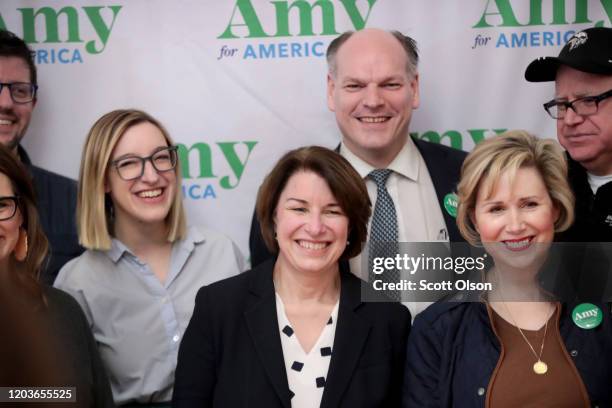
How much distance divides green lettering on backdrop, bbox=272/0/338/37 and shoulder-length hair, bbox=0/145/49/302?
1.47 meters

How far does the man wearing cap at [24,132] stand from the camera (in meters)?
3.23

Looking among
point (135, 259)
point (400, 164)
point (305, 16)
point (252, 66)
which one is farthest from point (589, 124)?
point (135, 259)

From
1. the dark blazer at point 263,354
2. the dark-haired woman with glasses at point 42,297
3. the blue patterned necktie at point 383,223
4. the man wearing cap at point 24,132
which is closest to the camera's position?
the dark-haired woman with glasses at point 42,297

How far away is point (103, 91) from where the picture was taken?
11.8 ft

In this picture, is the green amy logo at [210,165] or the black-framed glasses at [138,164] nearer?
the black-framed glasses at [138,164]

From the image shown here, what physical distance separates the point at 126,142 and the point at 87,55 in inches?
31.3

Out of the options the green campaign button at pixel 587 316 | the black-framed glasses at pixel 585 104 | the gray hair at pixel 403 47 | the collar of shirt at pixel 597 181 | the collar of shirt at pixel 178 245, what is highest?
the gray hair at pixel 403 47

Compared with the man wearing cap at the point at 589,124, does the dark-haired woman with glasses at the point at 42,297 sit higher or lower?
lower

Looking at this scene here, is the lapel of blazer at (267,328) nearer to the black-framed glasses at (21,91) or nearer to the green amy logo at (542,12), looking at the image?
the black-framed glasses at (21,91)

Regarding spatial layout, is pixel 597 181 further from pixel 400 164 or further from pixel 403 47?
pixel 403 47

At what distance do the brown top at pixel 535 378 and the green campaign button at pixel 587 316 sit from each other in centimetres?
6

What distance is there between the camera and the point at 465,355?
7.84 feet

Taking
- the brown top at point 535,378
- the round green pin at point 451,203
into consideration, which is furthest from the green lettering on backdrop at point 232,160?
the brown top at point 535,378

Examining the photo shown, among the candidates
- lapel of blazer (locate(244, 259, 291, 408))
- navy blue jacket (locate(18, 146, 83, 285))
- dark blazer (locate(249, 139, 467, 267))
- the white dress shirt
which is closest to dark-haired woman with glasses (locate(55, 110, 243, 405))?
dark blazer (locate(249, 139, 467, 267))
